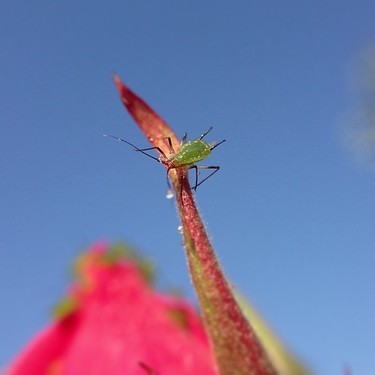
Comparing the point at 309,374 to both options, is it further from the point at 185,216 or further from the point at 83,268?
the point at 83,268

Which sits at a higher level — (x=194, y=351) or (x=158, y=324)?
(x=158, y=324)

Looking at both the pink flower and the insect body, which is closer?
the insect body

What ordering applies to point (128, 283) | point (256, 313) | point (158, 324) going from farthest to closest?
point (128, 283) < point (158, 324) < point (256, 313)

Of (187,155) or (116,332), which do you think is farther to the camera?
(116,332)

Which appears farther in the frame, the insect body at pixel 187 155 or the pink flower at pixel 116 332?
the pink flower at pixel 116 332

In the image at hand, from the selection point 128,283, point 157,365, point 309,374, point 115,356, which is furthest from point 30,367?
point 309,374

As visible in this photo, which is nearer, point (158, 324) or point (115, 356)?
point (115, 356)

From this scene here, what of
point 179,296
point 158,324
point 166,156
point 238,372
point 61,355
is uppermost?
point 179,296

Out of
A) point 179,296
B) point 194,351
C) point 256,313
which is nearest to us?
point 256,313
